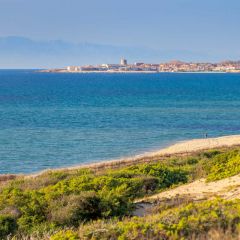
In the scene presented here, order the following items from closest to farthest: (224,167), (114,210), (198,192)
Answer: (114,210) → (198,192) → (224,167)

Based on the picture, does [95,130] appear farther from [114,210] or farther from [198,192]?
[114,210]

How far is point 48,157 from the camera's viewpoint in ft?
142

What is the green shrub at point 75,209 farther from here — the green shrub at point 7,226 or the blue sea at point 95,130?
the blue sea at point 95,130

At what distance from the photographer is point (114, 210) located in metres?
14.4

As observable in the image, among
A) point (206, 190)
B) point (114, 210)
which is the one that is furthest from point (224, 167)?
point (114, 210)

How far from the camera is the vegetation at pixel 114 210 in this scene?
948cm

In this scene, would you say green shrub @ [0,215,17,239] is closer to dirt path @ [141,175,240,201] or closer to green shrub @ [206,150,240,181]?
dirt path @ [141,175,240,201]

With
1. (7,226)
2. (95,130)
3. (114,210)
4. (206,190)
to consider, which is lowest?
(95,130)

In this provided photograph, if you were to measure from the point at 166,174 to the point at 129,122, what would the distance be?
45.5m

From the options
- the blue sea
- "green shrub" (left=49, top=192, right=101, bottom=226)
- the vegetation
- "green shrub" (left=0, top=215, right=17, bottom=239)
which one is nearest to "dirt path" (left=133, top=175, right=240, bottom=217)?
the vegetation

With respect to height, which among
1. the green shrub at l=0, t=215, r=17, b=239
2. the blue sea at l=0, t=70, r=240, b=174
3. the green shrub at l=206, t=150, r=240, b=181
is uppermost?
the green shrub at l=0, t=215, r=17, b=239

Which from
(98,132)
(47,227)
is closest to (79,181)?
(47,227)

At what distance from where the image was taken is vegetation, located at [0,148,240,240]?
9.48 m

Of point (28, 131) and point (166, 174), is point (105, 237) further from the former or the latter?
point (28, 131)
